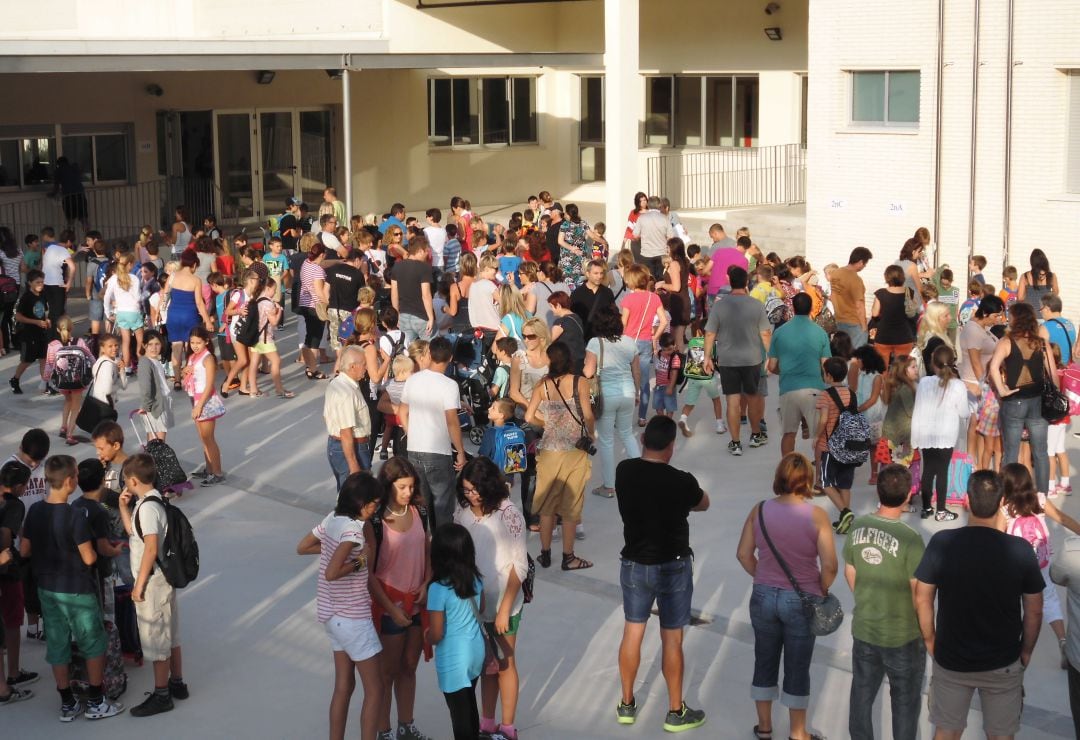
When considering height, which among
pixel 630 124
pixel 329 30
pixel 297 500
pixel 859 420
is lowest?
pixel 297 500

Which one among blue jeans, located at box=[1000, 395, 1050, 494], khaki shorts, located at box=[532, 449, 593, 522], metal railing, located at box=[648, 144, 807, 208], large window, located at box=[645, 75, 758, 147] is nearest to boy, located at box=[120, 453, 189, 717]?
khaki shorts, located at box=[532, 449, 593, 522]

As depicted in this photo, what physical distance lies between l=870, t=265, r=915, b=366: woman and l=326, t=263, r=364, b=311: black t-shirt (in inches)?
206

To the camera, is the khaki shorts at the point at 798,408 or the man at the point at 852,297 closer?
the khaki shorts at the point at 798,408

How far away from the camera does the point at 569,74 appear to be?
29.7m

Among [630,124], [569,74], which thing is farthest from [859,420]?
[569,74]

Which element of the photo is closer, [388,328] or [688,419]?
[388,328]

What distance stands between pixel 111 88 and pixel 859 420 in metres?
18.6

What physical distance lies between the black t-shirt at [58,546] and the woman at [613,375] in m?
4.27

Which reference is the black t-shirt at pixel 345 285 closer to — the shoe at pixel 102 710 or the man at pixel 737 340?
the man at pixel 737 340

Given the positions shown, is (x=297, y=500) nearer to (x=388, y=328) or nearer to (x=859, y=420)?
(x=388, y=328)

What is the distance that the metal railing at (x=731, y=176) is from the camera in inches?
996

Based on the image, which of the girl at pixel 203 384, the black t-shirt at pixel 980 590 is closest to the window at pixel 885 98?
the girl at pixel 203 384

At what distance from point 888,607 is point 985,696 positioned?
555 mm

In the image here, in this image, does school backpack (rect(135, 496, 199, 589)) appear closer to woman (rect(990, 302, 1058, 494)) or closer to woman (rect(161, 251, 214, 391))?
woman (rect(990, 302, 1058, 494))
